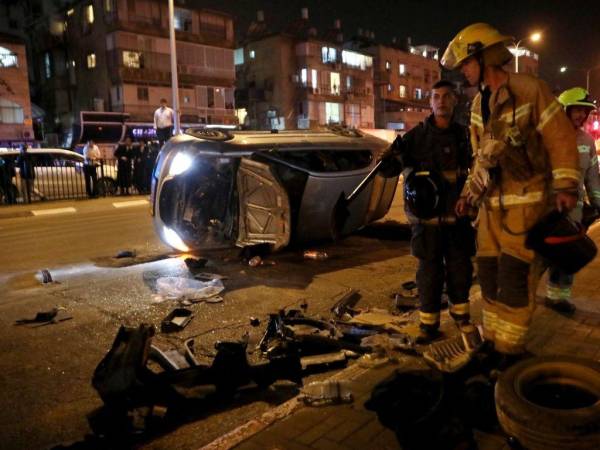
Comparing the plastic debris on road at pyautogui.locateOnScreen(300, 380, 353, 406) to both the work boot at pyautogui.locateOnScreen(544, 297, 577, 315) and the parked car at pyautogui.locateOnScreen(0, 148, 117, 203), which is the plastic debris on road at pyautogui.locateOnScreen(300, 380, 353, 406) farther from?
the parked car at pyautogui.locateOnScreen(0, 148, 117, 203)

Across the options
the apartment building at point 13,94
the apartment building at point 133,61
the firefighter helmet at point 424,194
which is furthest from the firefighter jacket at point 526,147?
the apartment building at point 133,61

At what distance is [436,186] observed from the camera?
4301 millimetres

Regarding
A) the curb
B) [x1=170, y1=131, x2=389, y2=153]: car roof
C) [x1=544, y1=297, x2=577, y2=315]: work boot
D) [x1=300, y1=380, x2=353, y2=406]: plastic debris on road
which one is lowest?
the curb

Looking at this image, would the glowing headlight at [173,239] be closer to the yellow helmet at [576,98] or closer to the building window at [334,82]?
the yellow helmet at [576,98]

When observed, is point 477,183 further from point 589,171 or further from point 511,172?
point 589,171

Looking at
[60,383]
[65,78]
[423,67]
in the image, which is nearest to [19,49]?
[65,78]

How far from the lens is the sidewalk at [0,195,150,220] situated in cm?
1427

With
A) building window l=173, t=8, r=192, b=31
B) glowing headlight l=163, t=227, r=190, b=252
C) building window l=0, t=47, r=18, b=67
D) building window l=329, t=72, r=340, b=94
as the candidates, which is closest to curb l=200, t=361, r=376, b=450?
glowing headlight l=163, t=227, r=190, b=252

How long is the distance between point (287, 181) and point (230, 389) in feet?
13.1

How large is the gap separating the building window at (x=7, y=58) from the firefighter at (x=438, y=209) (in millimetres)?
39316

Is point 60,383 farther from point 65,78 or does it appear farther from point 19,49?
point 65,78

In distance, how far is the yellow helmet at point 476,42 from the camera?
11.5 feet

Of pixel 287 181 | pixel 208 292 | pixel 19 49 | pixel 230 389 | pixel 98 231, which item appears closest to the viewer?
pixel 230 389

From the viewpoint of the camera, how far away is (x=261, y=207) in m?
7.35
